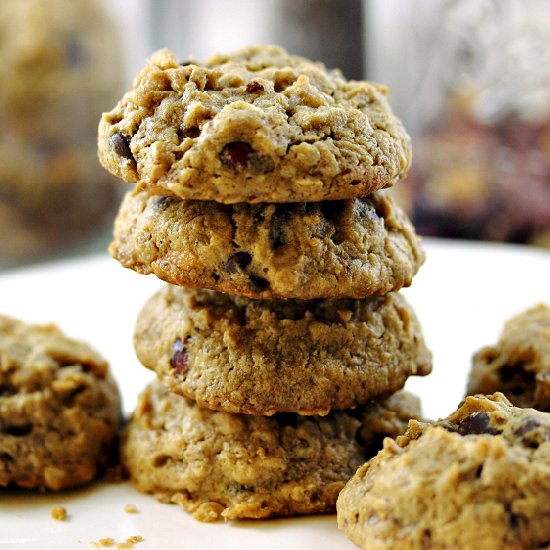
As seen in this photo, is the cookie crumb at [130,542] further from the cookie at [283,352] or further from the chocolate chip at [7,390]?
the chocolate chip at [7,390]

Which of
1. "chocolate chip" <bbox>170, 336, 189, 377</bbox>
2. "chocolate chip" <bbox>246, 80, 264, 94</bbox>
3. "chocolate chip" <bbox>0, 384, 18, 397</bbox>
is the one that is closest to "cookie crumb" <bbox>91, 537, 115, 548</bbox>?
"chocolate chip" <bbox>170, 336, 189, 377</bbox>

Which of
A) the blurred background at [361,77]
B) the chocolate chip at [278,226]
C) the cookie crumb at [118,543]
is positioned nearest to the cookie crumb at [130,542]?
the cookie crumb at [118,543]

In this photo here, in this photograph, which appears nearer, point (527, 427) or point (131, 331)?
point (527, 427)

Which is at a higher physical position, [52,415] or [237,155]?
Answer: [237,155]

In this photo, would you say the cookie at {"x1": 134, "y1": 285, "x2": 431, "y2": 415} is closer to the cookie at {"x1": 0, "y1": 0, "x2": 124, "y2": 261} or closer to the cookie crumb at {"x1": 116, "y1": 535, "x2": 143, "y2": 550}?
the cookie crumb at {"x1": 116, "y1": 535, "x2": 143, "y2": 550}

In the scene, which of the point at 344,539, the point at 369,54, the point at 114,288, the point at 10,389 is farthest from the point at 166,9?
the point at 344,539

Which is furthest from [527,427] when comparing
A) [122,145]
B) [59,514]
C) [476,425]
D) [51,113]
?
[51,113]

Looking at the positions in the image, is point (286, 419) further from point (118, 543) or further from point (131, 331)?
point (131, 331)
